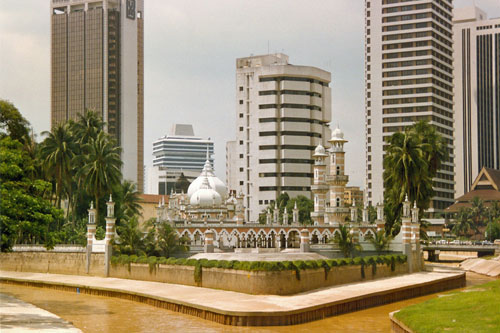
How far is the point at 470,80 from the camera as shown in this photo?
595ft

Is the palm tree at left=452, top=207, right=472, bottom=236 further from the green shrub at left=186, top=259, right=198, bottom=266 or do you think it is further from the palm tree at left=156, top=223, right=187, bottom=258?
the green shrub at left=186, top=259, right=198, bottom=266

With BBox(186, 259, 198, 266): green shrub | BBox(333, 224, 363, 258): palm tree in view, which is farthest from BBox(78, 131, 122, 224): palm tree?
BBox(333, 224, 363, 258): palm tree

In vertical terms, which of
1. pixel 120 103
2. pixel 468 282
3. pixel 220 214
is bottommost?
pixel 468 282

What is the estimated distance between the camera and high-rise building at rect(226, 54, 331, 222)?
136875 mm

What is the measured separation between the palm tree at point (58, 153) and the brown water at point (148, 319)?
2872 centimetres

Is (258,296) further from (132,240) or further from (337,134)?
(337,134)

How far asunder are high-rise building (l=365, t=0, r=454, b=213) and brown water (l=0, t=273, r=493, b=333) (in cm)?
10158

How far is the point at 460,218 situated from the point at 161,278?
87.7m

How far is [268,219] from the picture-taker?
253 feet

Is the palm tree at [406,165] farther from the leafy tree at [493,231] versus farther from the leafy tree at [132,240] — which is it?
the leafy tree at [493,231]

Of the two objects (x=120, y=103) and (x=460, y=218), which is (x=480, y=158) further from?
(x=120, y=103)

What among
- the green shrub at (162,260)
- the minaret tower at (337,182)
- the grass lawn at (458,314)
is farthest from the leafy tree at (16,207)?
the minaret tower at (337,182)

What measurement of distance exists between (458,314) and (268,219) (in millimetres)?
44607

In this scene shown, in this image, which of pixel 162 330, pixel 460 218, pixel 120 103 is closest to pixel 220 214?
pixel 162 330
